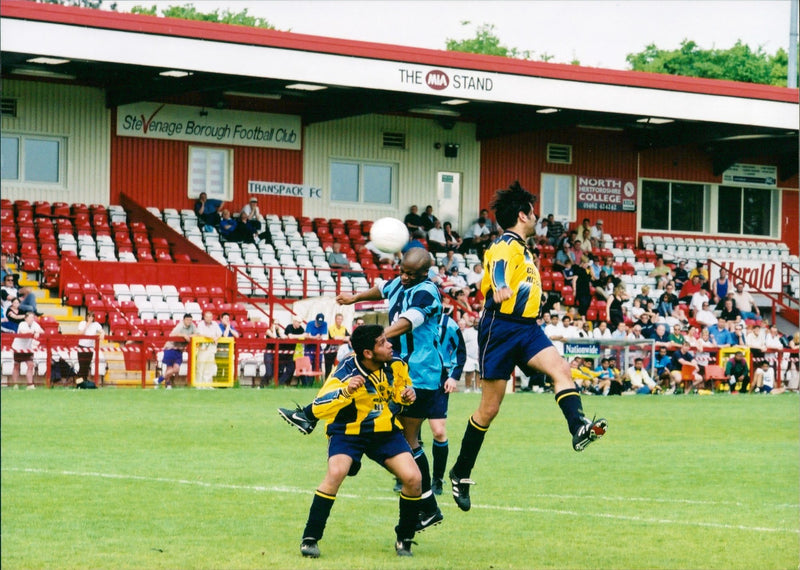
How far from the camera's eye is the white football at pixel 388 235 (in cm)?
1568

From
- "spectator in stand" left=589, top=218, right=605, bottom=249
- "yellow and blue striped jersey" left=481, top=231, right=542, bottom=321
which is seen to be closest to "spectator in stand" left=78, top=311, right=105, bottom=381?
"yellow and blue striped jersey" left=481, top=231, right=542, bottom=321

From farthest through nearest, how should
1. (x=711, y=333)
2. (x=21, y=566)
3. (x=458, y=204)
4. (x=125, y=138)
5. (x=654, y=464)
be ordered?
1. (x=458, y=204)
2. (x=125, y=138)
3. (x=711, y=333)
4. (x=654, y=464)
5. (x=21, y=566)

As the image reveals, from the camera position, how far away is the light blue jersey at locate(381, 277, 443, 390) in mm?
8977

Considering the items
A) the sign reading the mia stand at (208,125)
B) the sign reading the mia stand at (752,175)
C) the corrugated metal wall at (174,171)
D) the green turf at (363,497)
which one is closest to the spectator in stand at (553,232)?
the corrugated metal wall at (174,171)

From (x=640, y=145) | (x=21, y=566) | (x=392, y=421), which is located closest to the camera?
(x=21, y=566)

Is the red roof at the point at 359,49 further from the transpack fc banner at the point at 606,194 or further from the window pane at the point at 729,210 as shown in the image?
the window pane at the point at 729,210

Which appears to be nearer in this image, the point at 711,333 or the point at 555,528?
the point at 555,528

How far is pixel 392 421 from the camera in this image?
24.5ft

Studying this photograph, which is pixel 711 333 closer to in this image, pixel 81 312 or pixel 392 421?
pixel 81 312

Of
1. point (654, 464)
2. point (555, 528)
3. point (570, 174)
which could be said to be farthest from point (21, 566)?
A: point (570, 174)

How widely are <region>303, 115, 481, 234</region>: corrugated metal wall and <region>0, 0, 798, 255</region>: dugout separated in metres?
0.05

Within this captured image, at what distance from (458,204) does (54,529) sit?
99.8ft

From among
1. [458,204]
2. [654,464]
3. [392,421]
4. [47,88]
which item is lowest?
[654,464]

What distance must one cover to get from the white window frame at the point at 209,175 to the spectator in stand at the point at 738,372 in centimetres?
1394
